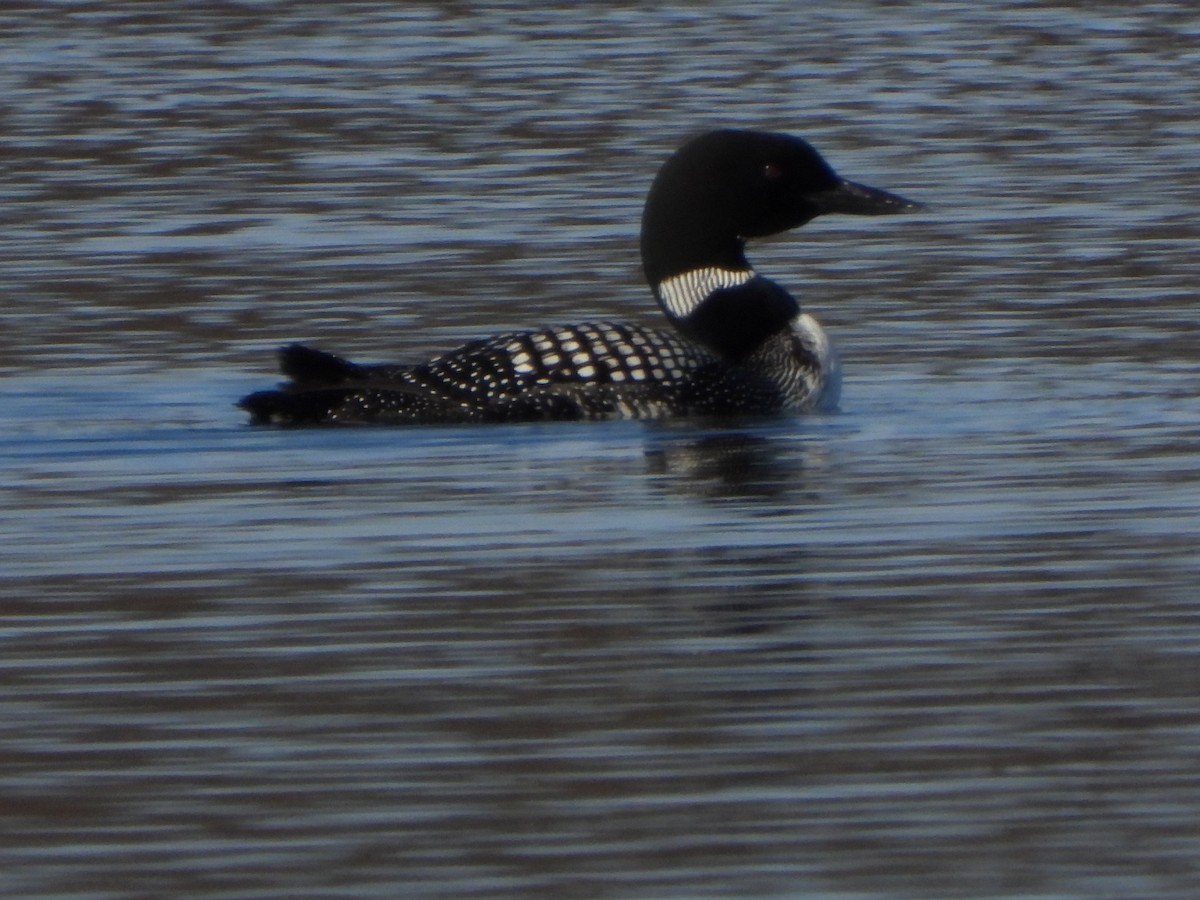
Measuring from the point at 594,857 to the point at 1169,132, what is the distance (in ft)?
39.7

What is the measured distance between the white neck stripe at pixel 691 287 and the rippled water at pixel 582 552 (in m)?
0.53

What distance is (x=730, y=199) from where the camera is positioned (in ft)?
31.5

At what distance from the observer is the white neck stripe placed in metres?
9.54

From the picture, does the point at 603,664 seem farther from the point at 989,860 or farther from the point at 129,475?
the point at 129,475

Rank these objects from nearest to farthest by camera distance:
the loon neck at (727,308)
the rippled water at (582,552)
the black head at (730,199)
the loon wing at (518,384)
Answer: the rippled water at (582,552)
the loon wing at (518,384)
the loon neck at (727,308)
the black head at (730,199)

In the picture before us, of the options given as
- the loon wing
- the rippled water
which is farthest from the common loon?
the rippled water

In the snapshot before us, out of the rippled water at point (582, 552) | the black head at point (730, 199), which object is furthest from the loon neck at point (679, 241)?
the rippled water at point (582, 552)

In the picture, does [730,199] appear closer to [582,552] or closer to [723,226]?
[723,226]

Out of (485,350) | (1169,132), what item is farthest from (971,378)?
(1169,132)

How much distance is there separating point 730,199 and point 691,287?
0.30 m

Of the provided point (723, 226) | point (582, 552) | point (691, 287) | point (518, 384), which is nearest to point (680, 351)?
point (518, 384)

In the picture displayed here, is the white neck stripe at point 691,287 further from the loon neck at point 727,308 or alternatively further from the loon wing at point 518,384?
the loon wing at point 518,384

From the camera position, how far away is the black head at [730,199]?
9.54 meters

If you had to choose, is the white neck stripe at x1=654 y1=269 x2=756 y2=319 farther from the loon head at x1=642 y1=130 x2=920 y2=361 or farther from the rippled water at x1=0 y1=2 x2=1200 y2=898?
the rippled water at x1=0 y1=2 x2=1200 y2=898
